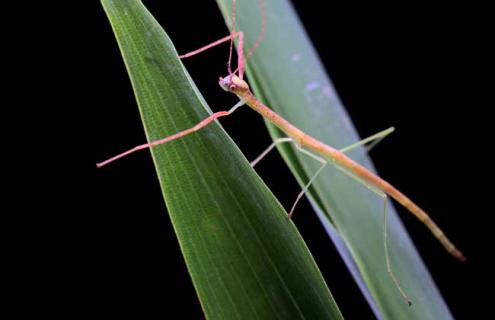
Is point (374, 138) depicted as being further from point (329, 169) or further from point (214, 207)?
point (214, 207)

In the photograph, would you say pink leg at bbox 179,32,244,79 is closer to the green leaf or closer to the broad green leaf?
the broad green leaf

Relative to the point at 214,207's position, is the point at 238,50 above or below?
above

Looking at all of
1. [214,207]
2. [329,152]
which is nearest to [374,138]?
[329,152]

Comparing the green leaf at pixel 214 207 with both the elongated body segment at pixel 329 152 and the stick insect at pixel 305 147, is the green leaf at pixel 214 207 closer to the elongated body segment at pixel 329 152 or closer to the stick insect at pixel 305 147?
the stick insect at pixel 305 147

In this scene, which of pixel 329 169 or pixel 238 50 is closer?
pixel 238 50

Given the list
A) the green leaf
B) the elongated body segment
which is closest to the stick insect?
the elongated body segment

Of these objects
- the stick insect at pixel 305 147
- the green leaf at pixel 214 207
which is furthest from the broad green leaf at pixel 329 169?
the green leaf at pixel 214 207
